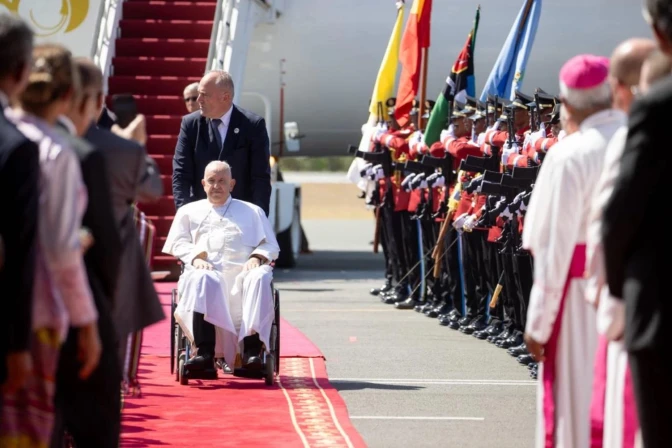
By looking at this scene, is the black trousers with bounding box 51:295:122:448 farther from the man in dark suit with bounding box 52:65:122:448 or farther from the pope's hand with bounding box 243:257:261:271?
the pope's hand with bounding box 243:257:261:271

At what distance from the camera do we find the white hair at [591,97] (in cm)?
477

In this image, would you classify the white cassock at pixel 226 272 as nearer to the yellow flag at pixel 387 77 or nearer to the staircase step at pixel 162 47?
the yellow flag at pixel 387 77

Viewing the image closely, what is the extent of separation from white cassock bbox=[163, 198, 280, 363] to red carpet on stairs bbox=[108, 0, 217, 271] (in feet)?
22.2

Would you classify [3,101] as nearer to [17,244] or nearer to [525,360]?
[17,244]

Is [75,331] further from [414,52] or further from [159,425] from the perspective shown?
[414,52]

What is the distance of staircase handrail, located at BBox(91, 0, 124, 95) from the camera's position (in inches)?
645

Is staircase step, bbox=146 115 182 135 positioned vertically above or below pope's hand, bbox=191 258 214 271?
above

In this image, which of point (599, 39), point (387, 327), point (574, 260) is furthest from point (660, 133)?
point (599, 39)

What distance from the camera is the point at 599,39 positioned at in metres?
18.2

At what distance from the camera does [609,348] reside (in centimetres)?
443

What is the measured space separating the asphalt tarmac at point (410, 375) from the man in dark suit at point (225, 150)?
1248 millimetres

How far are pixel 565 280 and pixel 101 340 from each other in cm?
145

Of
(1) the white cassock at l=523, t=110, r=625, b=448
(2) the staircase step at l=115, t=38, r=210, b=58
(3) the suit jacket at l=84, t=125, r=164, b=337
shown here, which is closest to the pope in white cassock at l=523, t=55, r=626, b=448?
(1) the white cassock at l=523, t=110, r=625, b=448

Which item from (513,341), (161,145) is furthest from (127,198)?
(161,145)
